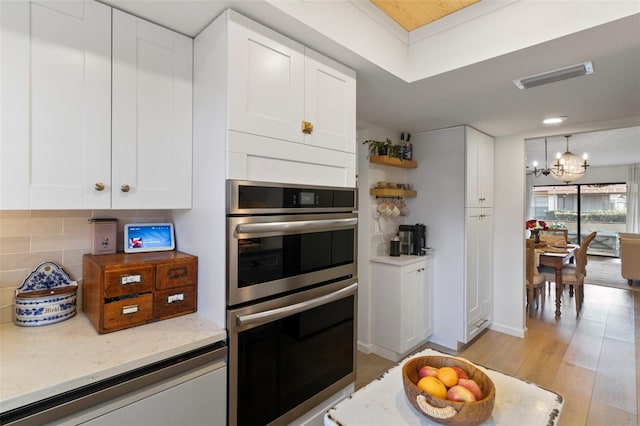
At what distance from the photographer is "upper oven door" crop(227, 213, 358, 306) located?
4.29ft

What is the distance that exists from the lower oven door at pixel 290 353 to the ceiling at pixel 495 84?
1230 millimetres

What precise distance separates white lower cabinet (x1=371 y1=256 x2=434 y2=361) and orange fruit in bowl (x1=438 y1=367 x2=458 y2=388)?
1842mm

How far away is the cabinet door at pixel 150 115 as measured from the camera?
133 cm

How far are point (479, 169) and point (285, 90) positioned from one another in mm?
2549

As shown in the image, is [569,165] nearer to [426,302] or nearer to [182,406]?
[426,302]

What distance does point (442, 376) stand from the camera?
0.98 meters

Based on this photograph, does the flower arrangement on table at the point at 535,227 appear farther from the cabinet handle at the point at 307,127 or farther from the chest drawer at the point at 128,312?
the chest drawer at the point at 128,312

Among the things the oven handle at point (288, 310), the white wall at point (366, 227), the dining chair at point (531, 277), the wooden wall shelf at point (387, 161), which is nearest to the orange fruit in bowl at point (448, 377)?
the oven handle at point (288, 310)

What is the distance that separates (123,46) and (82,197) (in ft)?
2.11

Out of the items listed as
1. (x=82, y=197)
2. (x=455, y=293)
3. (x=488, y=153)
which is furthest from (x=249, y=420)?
(x=488, y=153)

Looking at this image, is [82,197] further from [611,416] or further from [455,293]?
[611,416]

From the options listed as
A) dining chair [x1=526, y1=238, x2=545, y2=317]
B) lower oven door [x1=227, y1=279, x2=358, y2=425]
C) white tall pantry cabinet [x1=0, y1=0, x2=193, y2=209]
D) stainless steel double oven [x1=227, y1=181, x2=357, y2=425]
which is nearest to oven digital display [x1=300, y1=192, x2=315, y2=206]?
stainless steel double oven [x1=227, y1=181, x2=357, y2=425]

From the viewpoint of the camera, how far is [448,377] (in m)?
0.97

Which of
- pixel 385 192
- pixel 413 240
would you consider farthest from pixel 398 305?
pixel 385 192
